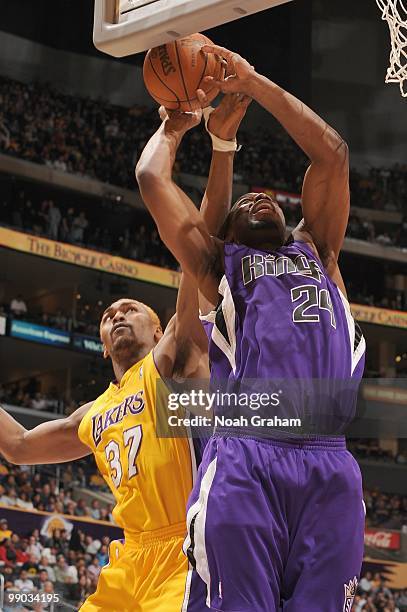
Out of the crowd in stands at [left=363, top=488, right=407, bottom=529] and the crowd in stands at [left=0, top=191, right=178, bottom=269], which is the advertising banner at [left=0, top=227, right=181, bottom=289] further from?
the crowd in stands at [left=363, top=488, right=407, bottom=529]

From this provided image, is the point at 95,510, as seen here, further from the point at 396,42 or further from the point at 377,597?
the point at 396,42

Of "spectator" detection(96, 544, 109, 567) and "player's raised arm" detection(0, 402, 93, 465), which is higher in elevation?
"player's raised arm" detection(0, 402, 93, 465)

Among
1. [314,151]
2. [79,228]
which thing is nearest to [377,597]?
[79,228]

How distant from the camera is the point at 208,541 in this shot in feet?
7.87

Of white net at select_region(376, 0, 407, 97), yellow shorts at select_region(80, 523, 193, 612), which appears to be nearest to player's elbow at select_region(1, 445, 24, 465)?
yellow shorts at select_region(80, 523, 193, 612)

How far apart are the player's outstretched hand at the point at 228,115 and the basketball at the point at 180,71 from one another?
0.06m

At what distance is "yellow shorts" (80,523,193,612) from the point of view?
3.42m

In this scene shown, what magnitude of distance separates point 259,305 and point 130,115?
18.2m

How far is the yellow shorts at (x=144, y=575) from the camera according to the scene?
342 cm

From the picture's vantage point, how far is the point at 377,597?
13.0 m

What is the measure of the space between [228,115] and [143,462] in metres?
1.39

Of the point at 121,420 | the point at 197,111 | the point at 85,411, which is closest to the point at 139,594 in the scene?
the point at 121,420

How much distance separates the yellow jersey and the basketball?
1184 mm

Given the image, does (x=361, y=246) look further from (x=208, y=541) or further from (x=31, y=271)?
(x=208, y=541)
